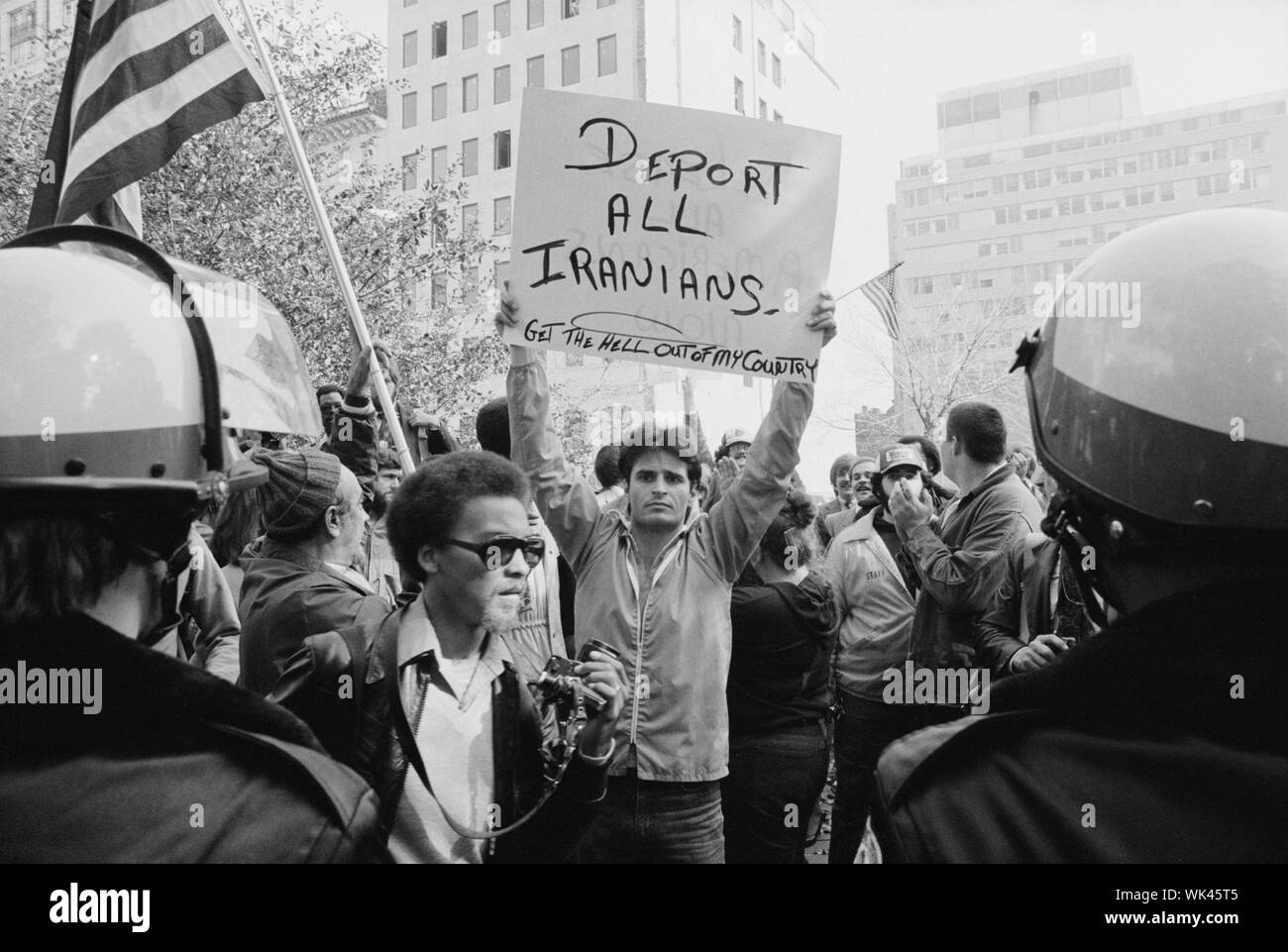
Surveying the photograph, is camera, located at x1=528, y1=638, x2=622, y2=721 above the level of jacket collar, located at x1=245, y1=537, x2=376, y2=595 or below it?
below

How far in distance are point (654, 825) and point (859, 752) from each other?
1.83 meters

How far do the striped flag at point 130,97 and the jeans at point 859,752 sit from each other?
13.9 ft

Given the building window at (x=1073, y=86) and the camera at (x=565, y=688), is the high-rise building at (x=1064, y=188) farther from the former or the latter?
the camera at (x=565, y=688)

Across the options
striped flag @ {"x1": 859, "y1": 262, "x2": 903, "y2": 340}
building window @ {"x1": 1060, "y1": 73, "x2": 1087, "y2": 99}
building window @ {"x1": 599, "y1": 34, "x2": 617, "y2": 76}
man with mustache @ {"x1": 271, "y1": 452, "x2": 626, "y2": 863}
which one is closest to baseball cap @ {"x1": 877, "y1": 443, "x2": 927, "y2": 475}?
man with mustache @ {"x1": 271, "y1": 452, "x2": 626, "y2": 863}

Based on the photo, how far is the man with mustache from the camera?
7.48 feet

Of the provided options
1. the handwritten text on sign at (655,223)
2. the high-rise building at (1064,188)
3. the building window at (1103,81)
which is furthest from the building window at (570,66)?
the building window at (1103,81)

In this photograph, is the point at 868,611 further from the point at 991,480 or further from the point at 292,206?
the point at 292,206

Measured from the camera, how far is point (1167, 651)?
1.30m

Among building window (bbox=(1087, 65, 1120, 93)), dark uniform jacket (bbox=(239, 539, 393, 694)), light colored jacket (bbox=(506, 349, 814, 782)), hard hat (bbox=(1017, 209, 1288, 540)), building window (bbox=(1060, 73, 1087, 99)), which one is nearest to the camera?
hard hat (bbox=(1017, 209, 1288, 540))

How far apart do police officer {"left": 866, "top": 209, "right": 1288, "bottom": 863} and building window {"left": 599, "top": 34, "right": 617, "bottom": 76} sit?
1810 inches

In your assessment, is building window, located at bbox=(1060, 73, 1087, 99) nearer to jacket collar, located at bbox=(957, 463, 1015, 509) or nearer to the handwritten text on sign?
jacket collar, located at bbox=(957, 463, 1015, 509)

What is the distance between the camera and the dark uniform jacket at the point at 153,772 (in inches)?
50.2
